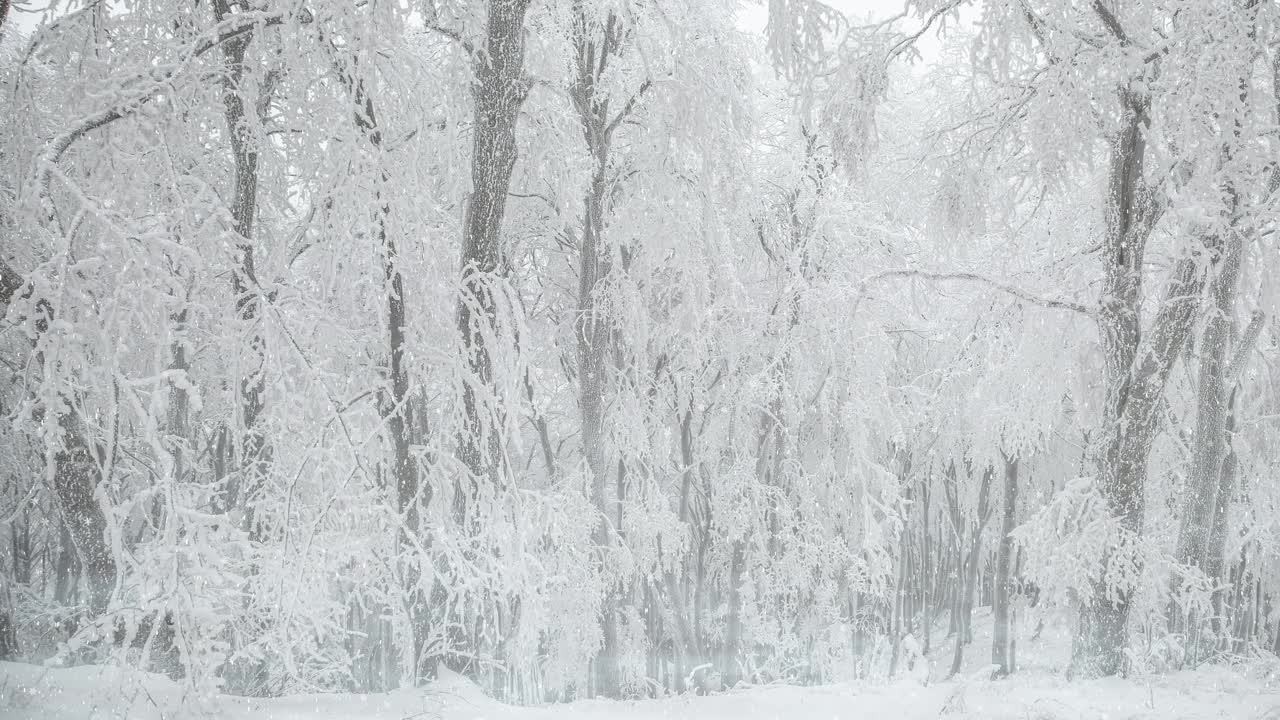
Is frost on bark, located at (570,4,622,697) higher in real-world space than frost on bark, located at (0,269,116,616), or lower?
higher

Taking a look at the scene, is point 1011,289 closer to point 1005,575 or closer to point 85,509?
point 85,509

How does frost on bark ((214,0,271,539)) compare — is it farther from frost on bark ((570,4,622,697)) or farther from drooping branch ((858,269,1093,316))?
drooping branch ((858,269,1093,316))

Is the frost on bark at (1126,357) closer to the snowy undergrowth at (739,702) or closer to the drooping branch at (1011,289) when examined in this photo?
the drooping branch at (1011,289)

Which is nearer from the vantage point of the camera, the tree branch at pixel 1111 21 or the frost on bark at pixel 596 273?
the tree branch at pixel 1111 21

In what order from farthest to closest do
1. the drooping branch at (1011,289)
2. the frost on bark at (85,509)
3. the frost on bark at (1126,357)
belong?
the drooping branch at (1011,289)
the frost on bark at (1126,357)
the frost on bark at (85,509)

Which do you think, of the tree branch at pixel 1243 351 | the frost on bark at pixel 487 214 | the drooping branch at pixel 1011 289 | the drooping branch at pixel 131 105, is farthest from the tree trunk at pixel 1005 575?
the drooping branch at pixel 131 105

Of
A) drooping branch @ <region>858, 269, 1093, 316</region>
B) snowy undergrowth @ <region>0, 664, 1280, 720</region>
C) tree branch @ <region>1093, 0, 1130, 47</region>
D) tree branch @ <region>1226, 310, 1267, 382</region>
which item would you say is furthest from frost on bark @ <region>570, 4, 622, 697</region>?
tree branch @ <region>1226, 310, 1267, 382</region>

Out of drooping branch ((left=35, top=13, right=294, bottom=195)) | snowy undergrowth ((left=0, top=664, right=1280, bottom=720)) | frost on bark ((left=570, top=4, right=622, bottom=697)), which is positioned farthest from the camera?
frost on bark ((left=570, top=4, right=622, bottom=697))

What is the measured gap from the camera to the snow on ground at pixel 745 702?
4215mm

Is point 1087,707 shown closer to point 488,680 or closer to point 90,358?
point 488,680

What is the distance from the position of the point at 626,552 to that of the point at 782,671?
18.9 ft

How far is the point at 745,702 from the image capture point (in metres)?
6.73

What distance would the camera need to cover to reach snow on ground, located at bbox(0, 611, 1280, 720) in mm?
4215

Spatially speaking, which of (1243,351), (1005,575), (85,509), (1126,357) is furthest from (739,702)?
(1005,575)
